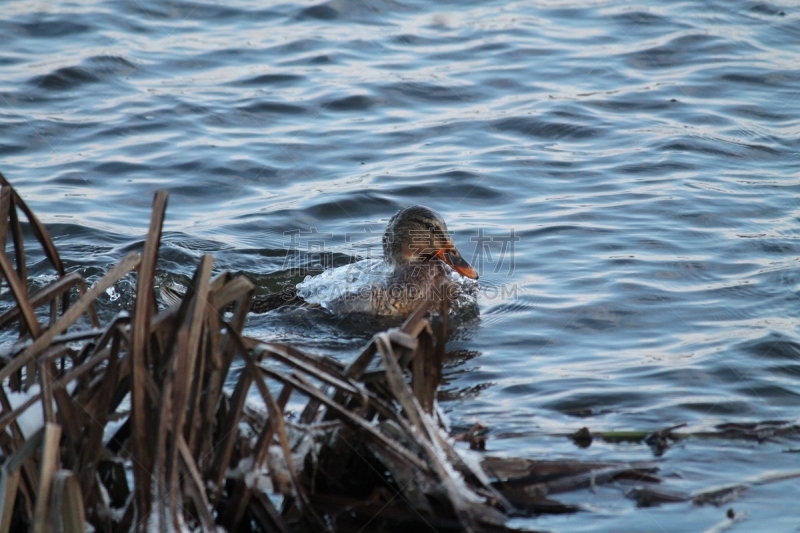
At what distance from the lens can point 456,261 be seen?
23.0ft

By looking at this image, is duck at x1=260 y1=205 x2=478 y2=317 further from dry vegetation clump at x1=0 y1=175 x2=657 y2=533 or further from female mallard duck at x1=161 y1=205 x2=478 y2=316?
dry vegetation clump at x1=0 y1=175 x2=657 y2=533

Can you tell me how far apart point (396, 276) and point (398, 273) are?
2.4 inches

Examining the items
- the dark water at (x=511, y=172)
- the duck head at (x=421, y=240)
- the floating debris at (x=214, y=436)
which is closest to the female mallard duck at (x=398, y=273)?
the duck head at (x=421, y=240)

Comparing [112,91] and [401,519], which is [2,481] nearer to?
[401,519]

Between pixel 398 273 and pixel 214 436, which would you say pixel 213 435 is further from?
pixel 398 273

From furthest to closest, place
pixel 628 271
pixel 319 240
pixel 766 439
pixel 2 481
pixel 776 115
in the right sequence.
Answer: pixel 776 115 → pixel 319 240 → pixel 628 271 → pixel 766 439 → pixel 2 481

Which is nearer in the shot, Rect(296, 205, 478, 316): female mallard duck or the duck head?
Rect(296, 205, 478, 316): female mallard duck

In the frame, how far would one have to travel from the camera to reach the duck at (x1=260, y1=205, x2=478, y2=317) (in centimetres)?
680

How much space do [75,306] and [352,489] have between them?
1.28 meters

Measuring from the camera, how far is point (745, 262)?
22.9ft

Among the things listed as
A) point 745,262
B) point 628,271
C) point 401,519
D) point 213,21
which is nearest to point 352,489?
point 401,519

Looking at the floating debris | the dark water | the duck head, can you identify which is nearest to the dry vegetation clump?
the floating debris

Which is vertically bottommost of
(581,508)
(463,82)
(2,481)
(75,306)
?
(581,508)

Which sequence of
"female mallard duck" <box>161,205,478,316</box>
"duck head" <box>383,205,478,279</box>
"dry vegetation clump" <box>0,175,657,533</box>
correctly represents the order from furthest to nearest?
"duck head" <box>383,205,478,279</box> < "female mallard duck" <box>161,205,478,316</box> < "dry vegetation clump" <box>0,175,657,533</box>
